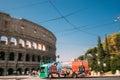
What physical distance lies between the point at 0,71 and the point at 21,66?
4.53 meters

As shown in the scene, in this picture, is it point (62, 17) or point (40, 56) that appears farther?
point (40, 56)

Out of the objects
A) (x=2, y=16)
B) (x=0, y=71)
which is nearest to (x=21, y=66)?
(x=0, y=71)

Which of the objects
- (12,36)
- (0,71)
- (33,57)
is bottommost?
(0,71)

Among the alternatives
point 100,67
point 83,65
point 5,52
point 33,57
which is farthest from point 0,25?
point 100,67

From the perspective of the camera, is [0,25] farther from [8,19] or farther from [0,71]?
[0,71]

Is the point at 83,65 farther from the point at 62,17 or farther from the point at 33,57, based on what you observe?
the point at 33,57

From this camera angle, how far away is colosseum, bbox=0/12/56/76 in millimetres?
35688

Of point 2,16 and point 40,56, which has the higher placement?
point 2,16

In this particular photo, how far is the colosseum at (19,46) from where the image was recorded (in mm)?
35688

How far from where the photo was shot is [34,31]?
42875 mm

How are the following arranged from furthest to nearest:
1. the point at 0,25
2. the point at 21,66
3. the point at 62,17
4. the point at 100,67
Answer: the point at 100,67 < the point at 21,66 < the point at 0,25 < the point at 62,17

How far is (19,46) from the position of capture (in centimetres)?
3825

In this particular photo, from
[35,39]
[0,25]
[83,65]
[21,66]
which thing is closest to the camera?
[83,65]

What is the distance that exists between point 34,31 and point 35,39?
184 centimetres
